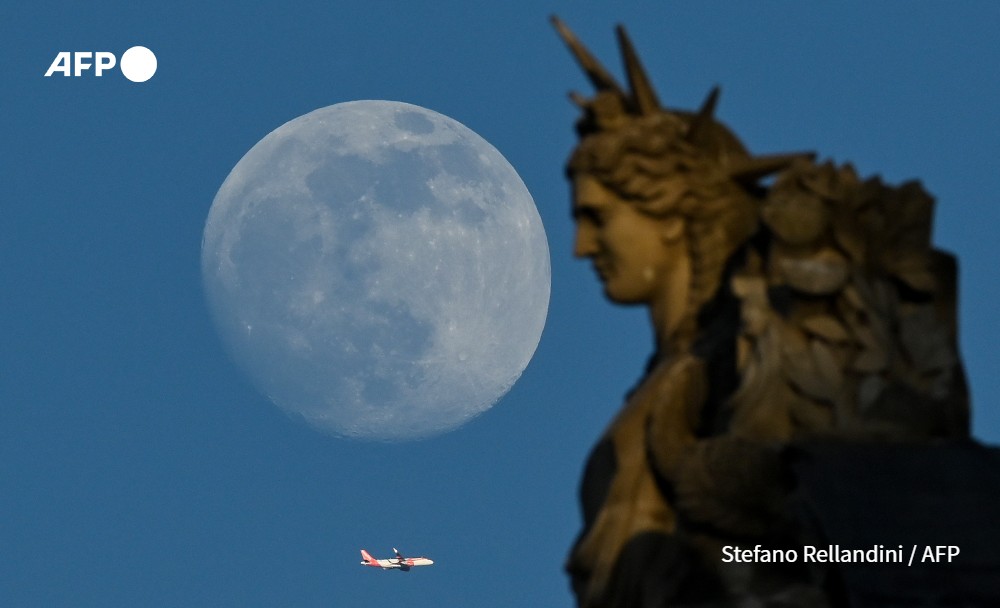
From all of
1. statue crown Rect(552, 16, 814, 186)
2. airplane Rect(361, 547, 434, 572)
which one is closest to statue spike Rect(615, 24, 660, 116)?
statue crown Rect(552, 16, 814, 186)

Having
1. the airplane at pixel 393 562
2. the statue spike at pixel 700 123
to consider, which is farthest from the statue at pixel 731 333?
the airplane at pixel 393 562

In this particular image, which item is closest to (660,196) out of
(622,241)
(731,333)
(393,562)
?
(622,241)

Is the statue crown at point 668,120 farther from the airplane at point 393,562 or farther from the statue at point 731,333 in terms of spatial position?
the airplane at point 393,562

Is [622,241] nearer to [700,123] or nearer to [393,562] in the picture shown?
[700,123]

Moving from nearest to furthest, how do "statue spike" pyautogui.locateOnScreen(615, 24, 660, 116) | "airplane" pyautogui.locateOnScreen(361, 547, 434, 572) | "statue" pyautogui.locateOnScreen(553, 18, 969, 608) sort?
1. "statue" pyautogui.locateOnScreen(553, 18, 969, 608)
2. "statue spike" pyautogui.locateOnScreen(615, 24, 660, 116)
3. "airplane" pyautogui.locateOnScreen(361, 547, 434, 572)

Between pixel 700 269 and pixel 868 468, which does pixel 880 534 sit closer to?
pixel 868 468

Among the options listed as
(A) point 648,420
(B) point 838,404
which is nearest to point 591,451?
(A) point 648,420

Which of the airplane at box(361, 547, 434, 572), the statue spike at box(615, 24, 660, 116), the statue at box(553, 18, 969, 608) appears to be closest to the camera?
the statue at box(553, 18, 969, 608)

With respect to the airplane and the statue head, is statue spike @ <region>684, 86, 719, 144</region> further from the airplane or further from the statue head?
the airplane
